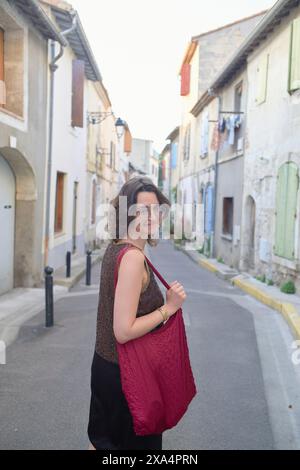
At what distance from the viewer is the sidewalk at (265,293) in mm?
6969

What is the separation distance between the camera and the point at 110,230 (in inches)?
88.3

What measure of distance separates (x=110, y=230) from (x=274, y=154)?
8531 millimetres

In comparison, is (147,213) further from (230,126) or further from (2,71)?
(230,126)

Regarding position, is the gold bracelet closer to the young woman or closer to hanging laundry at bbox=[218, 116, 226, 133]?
the young woman

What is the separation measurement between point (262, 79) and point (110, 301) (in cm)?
989

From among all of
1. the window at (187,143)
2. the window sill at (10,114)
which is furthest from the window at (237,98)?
the window at (187,143)

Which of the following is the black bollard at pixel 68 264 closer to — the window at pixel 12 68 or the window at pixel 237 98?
the window at pixel 12 68

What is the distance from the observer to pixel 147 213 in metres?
2.11

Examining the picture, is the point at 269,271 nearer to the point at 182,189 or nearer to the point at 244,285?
the point at 244,285

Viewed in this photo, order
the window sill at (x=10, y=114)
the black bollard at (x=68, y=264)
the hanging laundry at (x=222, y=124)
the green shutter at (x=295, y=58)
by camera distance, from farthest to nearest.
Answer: the hanging laundry at (x=222, y=124) → the black bollard at (x=68, y=264) → the green shutter at (x=295, y=58) → the window sill at (x=10, y=114)

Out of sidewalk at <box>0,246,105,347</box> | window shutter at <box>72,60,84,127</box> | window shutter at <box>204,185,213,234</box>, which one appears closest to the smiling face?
sidewalk at <box>0,246,105,347</box>

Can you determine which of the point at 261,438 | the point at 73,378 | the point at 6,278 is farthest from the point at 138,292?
the point at 6,278

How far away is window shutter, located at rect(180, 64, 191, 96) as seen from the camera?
23.8 metres

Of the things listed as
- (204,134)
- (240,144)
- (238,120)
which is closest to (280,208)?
(240,144)
